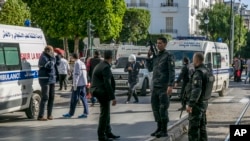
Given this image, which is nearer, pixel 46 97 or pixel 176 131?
pixel 176 131

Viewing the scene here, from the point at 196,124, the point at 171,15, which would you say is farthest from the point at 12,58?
the point at 171,15

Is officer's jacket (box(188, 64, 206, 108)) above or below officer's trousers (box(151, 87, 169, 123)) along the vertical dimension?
above

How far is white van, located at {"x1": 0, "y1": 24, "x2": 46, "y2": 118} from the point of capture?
526 inches

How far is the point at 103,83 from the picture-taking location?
1078 cm

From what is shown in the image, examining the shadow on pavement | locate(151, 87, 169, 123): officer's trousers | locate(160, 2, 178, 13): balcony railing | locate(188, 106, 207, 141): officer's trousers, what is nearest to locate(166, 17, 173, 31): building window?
locate(160, 2, 178, 13): balcony railing

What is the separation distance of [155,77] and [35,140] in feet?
9.08

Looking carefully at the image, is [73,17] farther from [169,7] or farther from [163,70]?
[169,7]

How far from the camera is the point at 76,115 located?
16094mm

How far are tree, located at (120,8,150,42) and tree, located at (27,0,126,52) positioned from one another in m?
23.0

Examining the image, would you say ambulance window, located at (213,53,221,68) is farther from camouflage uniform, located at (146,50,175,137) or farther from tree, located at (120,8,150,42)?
tree, located at (120,8,150,42)

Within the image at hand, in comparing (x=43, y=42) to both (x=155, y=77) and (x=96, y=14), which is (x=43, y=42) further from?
(x=96, y=14)

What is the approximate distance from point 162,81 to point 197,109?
178 cm

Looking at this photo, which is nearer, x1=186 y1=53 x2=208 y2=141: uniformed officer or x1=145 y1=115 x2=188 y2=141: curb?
x1=186 y1=53 x2=208 y2=141: uniformed officer

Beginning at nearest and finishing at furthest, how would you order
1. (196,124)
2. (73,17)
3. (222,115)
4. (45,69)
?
(196,124)
(45,69)
(222,115)
(73,17)
